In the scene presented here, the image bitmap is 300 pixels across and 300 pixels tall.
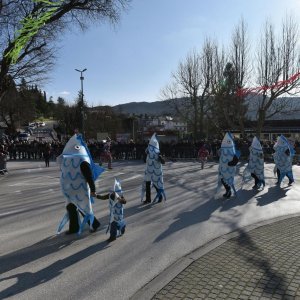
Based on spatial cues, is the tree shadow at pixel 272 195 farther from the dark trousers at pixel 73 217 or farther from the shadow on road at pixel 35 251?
the shadow on road at pixel 35 251

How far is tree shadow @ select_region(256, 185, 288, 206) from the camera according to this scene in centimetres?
1140

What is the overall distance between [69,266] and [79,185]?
1830 mm

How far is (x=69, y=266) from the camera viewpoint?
5812 millimetres

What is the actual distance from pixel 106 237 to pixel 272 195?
675 cm

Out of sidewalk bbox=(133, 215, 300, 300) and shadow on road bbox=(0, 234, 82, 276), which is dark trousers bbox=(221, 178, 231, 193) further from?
shadow on road bbox=(0, 234, 82, 276)

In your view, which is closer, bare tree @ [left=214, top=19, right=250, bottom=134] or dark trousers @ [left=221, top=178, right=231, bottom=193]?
dark trousers @ [left=221, top=178, right=231, bottom=193]

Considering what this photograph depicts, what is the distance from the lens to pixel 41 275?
5.46 metres

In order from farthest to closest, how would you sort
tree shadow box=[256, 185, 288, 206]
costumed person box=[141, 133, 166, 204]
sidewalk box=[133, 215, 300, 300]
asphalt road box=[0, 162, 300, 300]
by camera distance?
tree shadow box=[256, 185, 288, 206]
costumed person box=[141, 133, 166, 204]
asphalt road box=[0, 162, 300, 300]
sidewalk box=[133, 215, 300, 300]

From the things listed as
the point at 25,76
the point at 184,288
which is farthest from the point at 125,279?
the point at 25,76

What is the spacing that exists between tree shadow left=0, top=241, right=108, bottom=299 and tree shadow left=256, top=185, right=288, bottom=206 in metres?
6.06

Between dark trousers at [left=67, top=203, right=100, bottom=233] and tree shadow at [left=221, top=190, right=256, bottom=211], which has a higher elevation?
dark trousers at [left=67, top=203, right=100, bottom=233]

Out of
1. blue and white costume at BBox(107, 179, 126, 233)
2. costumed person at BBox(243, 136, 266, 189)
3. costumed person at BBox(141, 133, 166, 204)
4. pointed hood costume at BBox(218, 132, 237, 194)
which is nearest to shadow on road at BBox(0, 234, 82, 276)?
blue and white costume at BBox(107, 179, 126, 233)

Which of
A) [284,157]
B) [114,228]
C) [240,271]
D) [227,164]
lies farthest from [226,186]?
[240,271]

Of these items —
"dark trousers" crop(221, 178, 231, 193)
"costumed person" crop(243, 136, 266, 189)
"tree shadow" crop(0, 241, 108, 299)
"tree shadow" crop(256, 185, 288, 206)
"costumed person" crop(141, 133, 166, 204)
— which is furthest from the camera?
"costumed person" crop(243, 136, 266, 189)
